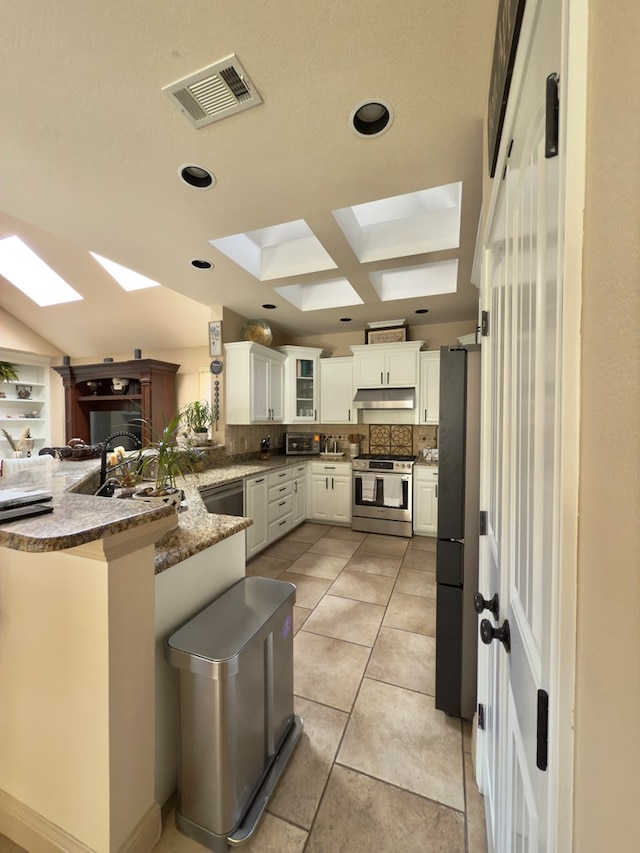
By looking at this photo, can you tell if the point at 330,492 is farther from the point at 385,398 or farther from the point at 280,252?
the point at 280,252

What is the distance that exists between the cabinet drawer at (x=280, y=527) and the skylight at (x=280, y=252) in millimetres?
2607

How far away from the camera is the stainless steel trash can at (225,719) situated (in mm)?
1096

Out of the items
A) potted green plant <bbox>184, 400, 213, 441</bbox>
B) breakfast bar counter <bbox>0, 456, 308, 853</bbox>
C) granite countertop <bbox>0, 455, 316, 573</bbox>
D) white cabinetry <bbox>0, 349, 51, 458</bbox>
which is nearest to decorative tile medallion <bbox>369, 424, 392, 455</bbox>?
potted green plant <bbox>184, 400, 213, 441</bbox>

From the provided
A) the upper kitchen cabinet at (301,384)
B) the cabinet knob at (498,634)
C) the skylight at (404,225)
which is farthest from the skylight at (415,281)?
the cabinet knob at (498,634)

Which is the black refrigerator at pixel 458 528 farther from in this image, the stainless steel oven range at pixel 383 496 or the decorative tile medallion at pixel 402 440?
the decorative tile medallion at pixel 402 440

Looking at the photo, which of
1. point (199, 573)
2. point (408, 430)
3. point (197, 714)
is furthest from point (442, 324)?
point (197, 714)

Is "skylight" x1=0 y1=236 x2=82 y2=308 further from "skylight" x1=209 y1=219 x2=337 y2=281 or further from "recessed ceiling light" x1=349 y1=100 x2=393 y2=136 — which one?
"recessed ceiling light" x1=349 y1=100 x2=393 y2=136

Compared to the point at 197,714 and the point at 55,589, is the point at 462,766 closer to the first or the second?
the point at 197,714

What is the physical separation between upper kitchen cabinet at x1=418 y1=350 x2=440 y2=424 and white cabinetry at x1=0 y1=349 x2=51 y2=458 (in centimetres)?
668

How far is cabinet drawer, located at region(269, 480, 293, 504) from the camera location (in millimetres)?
3810

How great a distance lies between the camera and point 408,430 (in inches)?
187

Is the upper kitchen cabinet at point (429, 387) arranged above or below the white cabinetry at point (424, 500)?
above

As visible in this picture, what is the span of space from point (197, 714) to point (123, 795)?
27 centimetres

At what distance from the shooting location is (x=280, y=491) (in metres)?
3.98
